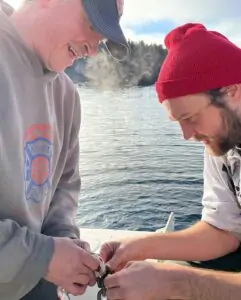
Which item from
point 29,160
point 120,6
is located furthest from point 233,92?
point 29,160

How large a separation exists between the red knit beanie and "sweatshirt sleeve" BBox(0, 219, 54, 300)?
0.91 meters

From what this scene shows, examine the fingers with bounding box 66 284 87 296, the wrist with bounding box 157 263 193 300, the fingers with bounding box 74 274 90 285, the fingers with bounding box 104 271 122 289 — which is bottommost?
the wrist with bounding box 157 263 193 300

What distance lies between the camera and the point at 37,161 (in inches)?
60.2

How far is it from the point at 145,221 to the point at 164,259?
2.82 metres

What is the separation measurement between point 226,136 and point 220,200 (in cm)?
43

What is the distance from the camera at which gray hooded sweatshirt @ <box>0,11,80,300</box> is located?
4.30 ft

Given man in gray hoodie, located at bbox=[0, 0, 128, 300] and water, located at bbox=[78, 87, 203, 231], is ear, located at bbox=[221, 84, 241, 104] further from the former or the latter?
water, located at bbox=[78, 87, 203, 231]

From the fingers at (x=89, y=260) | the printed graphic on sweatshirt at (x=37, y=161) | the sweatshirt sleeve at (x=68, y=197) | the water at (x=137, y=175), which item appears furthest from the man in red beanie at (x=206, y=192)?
the water at (x=137, y=175)

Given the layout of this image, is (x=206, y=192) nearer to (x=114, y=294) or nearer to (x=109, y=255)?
(x=109, y=255)

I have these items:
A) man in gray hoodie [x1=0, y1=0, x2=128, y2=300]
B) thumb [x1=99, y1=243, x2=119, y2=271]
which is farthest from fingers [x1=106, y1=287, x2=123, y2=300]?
thumb [x1=99, y1=243, x2=119, y2=271]

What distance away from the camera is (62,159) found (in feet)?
5.86

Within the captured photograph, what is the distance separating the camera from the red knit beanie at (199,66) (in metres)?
1.87

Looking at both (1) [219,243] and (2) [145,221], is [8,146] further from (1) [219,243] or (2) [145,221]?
(2) [145,221]

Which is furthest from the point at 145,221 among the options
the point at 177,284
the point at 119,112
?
the point at 119,112
